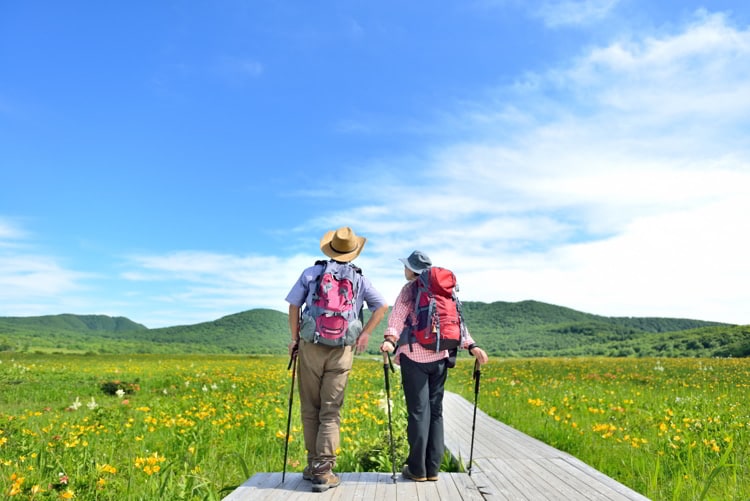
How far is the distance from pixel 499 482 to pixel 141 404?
11.6 meters

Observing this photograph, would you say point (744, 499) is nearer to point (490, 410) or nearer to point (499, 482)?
point (499, 482)

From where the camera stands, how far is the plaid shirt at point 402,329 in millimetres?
6113

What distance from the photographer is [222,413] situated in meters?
12.1

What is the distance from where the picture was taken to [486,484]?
19.6 feet

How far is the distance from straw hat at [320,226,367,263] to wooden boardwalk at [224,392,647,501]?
2471 mm

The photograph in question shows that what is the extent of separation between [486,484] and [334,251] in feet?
9.94

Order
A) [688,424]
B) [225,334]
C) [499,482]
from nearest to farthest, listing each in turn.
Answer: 1. [499,482]
2. [688,424]
3. [225,334]

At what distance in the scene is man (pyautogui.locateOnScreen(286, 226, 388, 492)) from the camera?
5.93m

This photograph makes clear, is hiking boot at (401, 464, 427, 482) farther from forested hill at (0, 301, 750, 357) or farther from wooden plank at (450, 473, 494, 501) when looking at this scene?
forested hill at (0, 301, 750, 357)

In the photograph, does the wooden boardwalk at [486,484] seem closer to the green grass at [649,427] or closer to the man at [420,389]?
the man at [420,389]

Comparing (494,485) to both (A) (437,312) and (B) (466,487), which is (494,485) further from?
(A) (437,312)

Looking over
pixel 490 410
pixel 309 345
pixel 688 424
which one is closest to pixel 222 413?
pixel 490 410

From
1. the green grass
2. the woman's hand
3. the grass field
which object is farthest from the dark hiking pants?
the green grass

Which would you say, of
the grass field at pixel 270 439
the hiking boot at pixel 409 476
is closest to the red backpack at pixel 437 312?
the hiking boot at pixel 409 476
